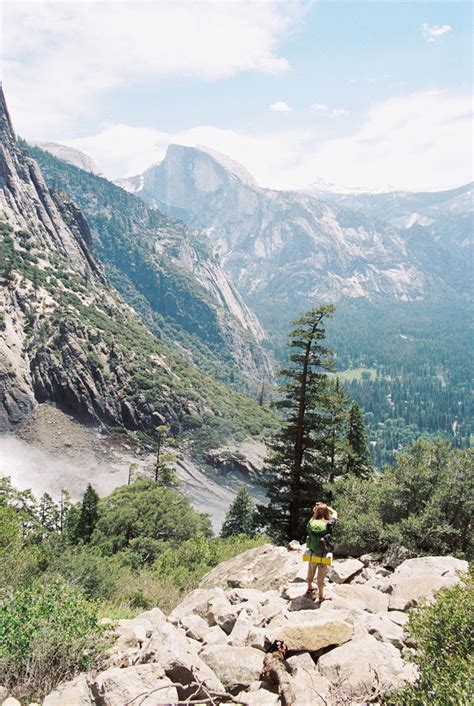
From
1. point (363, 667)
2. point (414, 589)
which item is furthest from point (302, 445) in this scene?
point (363, 667)

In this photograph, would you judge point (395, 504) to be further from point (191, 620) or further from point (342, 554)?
point (191, 620)

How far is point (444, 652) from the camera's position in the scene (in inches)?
263

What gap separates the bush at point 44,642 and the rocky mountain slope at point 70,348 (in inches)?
3165

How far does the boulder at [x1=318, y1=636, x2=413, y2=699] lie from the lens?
23.2 ft

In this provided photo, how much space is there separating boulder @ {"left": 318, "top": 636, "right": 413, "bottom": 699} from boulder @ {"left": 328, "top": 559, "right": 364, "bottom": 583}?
16.4ft

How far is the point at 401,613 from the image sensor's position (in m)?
9.86

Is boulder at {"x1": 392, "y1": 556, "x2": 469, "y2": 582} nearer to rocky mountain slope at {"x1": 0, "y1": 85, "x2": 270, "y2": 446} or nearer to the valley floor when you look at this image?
the valley floor

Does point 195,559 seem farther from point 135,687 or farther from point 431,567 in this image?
point 135,687

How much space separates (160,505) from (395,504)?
93.0 feet

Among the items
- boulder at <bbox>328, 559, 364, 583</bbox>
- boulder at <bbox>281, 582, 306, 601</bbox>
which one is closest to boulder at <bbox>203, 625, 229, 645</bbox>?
boulder at <bbox>281, 582, 306, 601</bbox>

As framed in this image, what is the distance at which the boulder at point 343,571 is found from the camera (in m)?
13.0

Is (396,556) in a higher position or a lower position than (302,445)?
lower

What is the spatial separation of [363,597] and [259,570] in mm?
4798

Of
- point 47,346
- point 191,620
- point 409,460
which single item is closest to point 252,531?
point 409,460
